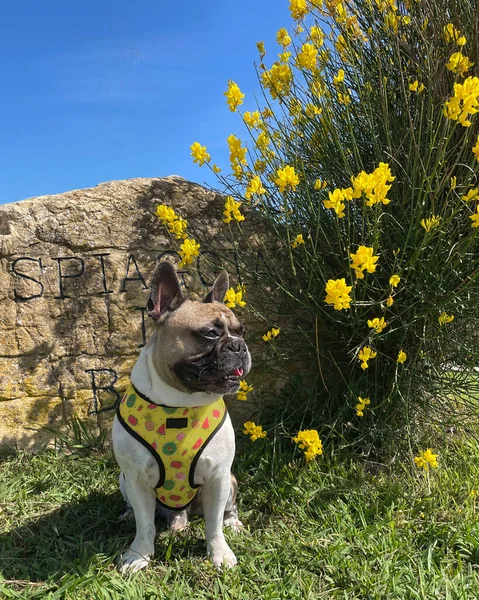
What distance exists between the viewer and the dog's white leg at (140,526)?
2.16 meters

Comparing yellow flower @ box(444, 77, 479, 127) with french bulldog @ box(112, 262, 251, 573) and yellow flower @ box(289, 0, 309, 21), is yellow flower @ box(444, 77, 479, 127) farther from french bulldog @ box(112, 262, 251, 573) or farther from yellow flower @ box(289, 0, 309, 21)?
french bulldog @ box(112, 262, 251, 573)

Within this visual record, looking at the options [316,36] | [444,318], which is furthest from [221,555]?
[316,36]

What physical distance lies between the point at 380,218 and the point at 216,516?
5.94 feet

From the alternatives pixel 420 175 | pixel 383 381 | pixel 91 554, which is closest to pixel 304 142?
pixel 420 175

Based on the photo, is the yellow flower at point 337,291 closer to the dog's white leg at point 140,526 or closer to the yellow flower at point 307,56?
the dog's white leg at point 140,526

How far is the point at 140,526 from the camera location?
2.19 metres

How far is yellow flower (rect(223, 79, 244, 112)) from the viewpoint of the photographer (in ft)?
9.18

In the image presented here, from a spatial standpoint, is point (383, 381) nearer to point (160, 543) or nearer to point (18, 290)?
point (160, 543)

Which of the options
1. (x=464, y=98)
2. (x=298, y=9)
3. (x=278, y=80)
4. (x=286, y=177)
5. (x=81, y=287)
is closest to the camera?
(x=464, y=98)

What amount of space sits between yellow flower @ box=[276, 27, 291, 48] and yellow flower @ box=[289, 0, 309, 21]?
114mm

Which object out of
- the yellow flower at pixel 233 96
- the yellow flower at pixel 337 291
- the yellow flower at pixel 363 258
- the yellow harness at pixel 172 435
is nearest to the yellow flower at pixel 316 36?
the yellow flower at pixel 233 96

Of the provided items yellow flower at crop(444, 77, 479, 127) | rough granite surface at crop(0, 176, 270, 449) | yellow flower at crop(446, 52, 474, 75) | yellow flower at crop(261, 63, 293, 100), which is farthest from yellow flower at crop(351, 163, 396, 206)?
rough granite surface at crop(0, 176, 270, 449)

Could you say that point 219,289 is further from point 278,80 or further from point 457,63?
point 457,63

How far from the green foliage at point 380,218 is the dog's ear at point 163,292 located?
0.79 meters
